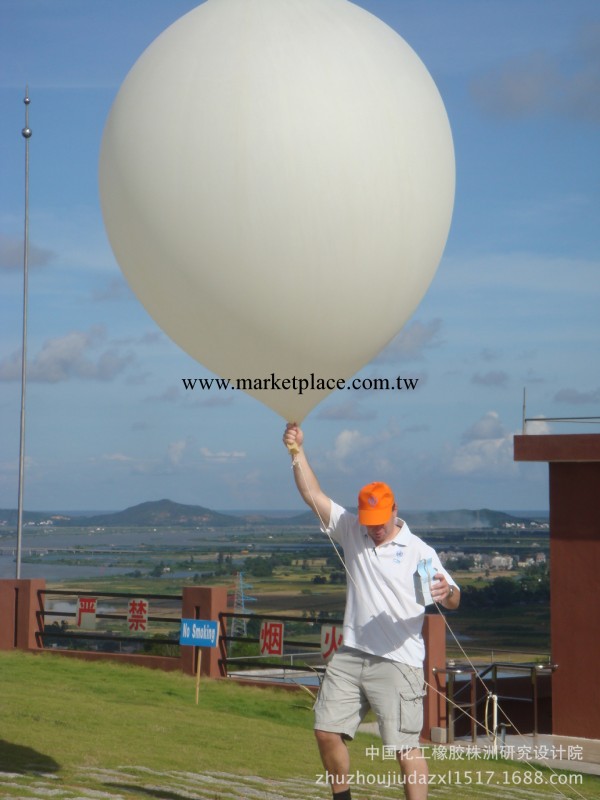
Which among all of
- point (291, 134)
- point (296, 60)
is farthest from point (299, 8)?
point (291, 134)

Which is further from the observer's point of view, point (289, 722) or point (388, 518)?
point (289, 722)

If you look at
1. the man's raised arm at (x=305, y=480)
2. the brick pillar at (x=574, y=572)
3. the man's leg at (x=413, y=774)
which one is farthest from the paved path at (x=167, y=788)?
the brick pillar at (x=574, y=572)

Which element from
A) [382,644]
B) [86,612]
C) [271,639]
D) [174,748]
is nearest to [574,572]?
[271,639]

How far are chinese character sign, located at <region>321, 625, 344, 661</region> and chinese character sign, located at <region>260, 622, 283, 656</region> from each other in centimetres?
75

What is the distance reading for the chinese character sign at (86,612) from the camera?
13.5 metres

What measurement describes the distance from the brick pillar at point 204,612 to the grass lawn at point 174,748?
20.3 inches

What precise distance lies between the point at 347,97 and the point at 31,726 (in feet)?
16.0

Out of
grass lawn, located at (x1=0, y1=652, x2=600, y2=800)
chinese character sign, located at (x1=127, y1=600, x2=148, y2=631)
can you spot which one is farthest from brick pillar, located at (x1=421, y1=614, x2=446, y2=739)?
chinese character sign, located at (x1=127, y1=600, x2=148, y2=631)

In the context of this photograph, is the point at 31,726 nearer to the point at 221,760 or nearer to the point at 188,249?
the point at 221,760

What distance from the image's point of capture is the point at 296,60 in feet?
14.6

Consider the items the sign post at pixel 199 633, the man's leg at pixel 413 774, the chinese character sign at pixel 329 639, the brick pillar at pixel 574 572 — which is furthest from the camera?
the sign post at pixel 199 633

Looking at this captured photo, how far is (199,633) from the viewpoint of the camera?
11602mm

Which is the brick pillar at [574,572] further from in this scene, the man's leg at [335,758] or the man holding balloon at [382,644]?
the man's leg at [335,758]

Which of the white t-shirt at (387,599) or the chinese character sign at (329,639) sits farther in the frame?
the chinese character sign at (329,639)
